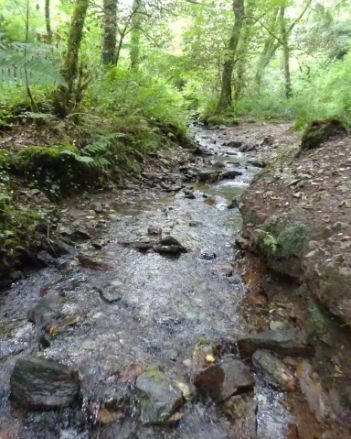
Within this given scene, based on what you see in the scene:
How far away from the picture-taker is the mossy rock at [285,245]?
3.24 metres

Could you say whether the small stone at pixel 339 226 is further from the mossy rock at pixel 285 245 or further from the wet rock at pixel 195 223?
the wet rock at pixel 195 223

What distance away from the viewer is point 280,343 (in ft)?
8.51

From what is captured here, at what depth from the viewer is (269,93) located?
60.9ft

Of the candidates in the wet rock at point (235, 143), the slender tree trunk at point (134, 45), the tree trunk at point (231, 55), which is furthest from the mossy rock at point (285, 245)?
the tree trunk at point (231, 55)

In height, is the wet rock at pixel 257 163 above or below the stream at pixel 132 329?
above

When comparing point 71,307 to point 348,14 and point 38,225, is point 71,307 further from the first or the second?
point 348,14

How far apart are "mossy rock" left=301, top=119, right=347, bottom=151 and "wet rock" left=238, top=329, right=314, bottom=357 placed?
4790 mm

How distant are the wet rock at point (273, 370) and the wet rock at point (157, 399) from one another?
69 centimetres

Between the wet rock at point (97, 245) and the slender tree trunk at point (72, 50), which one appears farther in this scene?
the slender tree trunk at point (72, 50)

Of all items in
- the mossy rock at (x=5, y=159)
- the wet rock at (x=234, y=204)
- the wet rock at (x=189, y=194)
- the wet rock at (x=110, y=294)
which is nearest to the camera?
the wet rock at (x=110, y=294)

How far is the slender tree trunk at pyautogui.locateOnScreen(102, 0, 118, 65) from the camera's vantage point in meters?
8.09

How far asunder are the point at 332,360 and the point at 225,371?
0.79 metres

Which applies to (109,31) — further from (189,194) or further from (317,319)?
(317,319)

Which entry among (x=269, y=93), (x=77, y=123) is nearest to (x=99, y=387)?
(x=77, y=123)
